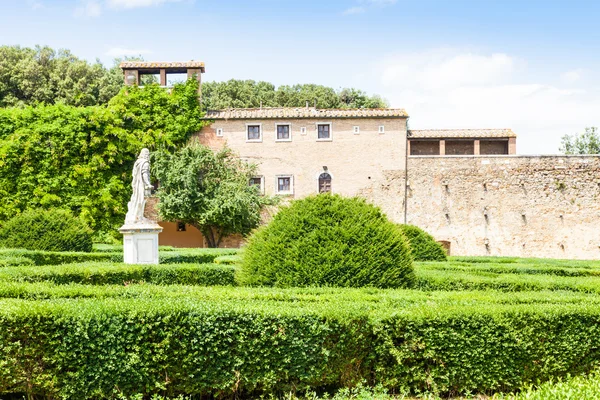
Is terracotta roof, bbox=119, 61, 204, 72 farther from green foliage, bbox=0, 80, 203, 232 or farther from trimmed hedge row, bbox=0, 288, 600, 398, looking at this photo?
trimmed hedge row, bbox=0, 288, 600, 398

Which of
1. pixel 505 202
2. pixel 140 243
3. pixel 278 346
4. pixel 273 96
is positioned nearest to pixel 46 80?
pixel 273 96

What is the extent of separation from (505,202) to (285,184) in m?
10.6

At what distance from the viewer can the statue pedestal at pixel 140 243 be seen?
12.6 metres

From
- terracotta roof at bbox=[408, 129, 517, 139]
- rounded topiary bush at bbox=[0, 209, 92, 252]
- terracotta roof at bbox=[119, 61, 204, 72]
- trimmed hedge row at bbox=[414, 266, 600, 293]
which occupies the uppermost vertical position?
terracotta roof at bbox=[119, 61, 204, 72]

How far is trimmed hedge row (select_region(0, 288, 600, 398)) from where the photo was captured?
191 inches

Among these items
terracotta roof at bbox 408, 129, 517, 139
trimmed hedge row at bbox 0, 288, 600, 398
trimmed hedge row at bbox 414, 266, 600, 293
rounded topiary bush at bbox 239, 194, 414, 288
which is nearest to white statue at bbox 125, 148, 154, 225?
rounded topiary bush at bbox 239, 194, 414, 288

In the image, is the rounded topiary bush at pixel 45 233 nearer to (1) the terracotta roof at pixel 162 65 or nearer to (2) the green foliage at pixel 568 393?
(1) the terracotta roof at pixel 162 65

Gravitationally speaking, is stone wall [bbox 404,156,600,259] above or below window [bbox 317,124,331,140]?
below

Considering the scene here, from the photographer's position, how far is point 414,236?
15742 mm

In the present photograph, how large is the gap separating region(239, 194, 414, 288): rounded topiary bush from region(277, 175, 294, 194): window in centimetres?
1916

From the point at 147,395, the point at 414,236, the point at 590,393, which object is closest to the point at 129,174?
the point at 414,236

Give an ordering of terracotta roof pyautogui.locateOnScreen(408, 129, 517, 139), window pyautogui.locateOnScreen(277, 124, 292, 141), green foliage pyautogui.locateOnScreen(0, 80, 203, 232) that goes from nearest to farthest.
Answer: green foliage pyautogui.locateOnScreen(0, 80, 203, 232)
window pyautogui.locateOnScreen(277, 124, 292, 141)
terracotta roof pyautogui.locateOnScreen(408, 129, 517, 139)

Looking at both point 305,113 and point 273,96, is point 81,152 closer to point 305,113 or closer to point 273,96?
point 305,113

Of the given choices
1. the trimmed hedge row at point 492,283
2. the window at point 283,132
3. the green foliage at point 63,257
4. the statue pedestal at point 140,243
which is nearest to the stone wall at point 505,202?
the window at point 283,132
